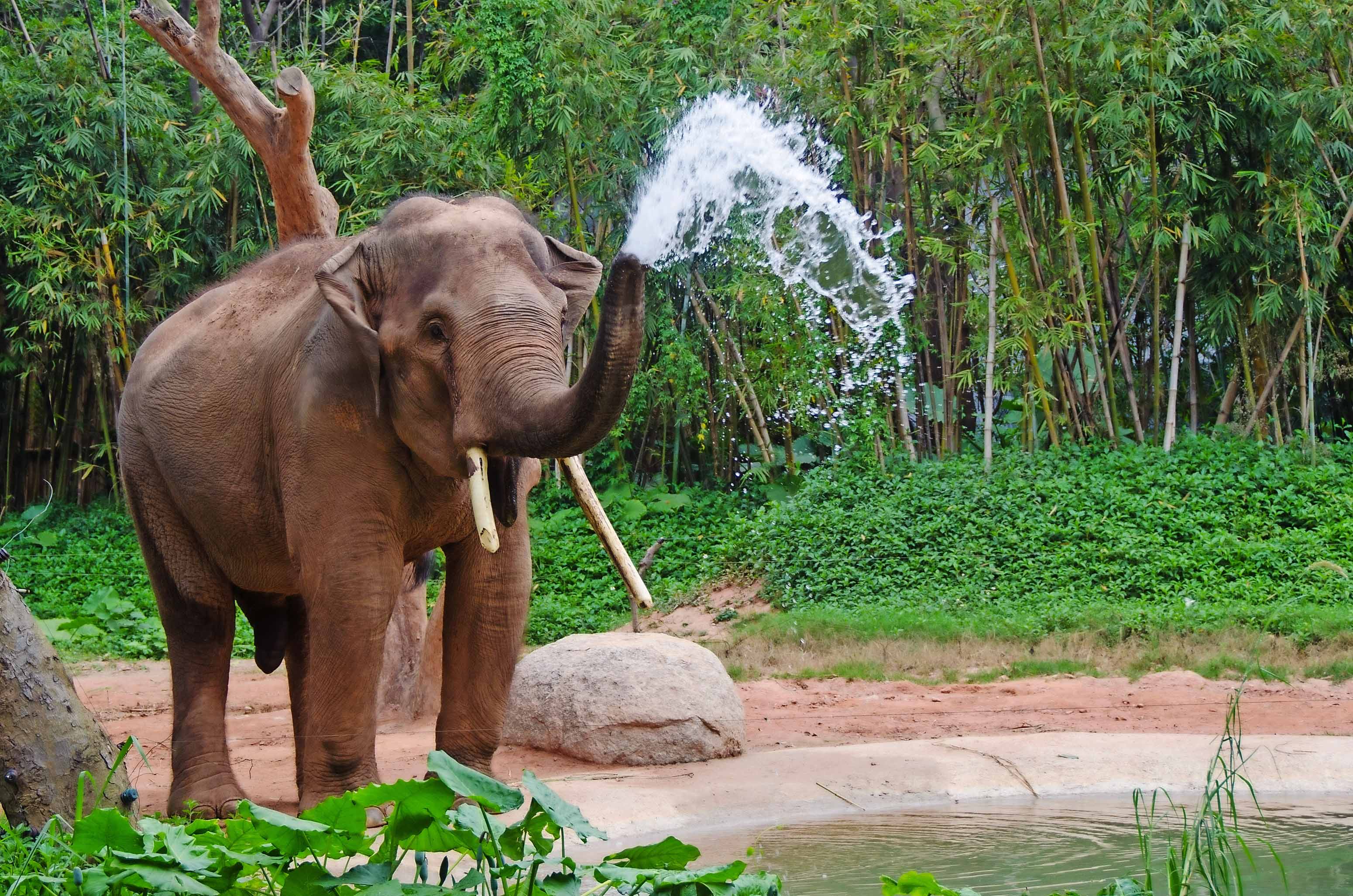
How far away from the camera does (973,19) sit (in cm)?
1080

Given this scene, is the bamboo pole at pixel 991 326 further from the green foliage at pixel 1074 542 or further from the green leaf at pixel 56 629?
the green leaf at pixel 56 629

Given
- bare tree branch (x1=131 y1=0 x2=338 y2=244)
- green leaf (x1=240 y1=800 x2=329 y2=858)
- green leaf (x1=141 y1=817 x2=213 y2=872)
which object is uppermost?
bare tree branch (x1=131 y1=0 x2=338 y2=244)

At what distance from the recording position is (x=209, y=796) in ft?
15.9

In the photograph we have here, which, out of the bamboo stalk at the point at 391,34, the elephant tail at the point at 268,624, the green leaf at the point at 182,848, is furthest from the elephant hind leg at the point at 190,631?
the bamboo stalk at the point at 391,34

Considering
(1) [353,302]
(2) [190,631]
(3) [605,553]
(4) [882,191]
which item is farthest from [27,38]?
(1) [353,302]

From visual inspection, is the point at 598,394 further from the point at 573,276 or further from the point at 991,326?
the point at 991,326

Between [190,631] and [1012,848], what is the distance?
2.81 metres

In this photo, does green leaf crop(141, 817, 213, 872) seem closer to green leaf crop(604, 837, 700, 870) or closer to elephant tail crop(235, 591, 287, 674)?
green leaf crop(604, 837, 700, 870)

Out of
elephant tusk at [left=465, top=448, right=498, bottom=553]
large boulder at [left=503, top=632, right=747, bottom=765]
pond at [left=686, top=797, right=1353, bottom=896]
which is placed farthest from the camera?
large boulder at [left=503, top=632, right=747, bottom=765]

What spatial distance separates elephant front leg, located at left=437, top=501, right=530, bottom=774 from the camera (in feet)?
14.6

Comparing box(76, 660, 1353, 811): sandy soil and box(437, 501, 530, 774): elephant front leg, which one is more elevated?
box(437, 501, 530, 774): elephant front leg

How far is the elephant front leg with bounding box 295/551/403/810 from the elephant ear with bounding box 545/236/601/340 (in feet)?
2.88

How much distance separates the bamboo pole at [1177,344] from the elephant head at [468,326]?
7.90 m

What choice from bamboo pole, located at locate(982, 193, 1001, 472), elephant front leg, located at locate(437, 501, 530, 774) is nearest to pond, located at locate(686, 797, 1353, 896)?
elephant front leg, located at locate(437, 501, 530, 774)
